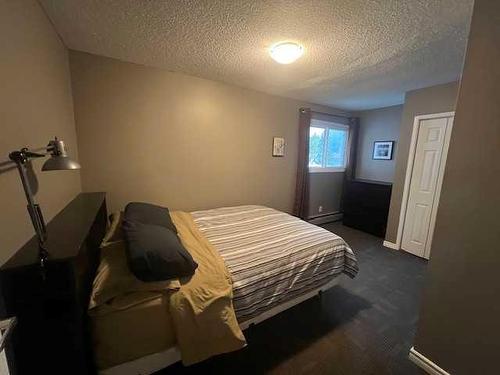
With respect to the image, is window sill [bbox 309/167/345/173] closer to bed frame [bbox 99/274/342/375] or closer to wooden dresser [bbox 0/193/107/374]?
bed frame [bbox 99/274/342/375]

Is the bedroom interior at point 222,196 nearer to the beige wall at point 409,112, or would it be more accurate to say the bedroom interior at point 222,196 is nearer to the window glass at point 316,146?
the beige wall at point 409,112

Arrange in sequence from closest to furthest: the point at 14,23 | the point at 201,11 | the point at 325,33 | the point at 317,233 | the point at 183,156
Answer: the point at 14,23
the point at 201,11
the point at 325,33
the point at 317,233
the point at 183,156

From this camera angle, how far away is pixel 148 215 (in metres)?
1.85

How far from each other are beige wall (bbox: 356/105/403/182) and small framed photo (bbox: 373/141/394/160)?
6cm

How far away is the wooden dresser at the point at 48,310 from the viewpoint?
855 mm

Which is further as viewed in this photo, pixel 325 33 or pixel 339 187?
pixel 339 187

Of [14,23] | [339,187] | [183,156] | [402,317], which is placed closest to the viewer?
[14,23]

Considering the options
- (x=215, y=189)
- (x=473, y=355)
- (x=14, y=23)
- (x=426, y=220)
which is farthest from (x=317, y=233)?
(x=14, y=23)

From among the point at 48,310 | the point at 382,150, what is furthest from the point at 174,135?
the point at 382,150

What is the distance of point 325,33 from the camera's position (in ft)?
5.51

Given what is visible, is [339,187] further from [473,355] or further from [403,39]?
[473,355]

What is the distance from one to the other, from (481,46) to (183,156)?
9.10ft

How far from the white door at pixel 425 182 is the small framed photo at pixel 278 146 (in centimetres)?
198

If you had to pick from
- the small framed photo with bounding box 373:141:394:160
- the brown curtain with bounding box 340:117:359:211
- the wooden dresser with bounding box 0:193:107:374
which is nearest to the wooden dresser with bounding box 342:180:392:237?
the brown curtain with bounding box 340:117:359:211
